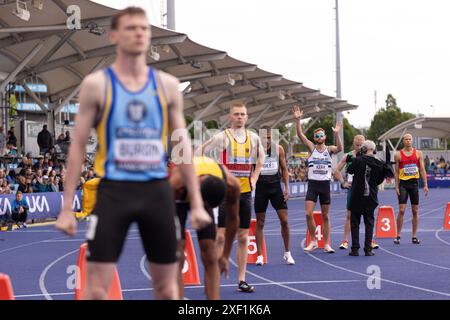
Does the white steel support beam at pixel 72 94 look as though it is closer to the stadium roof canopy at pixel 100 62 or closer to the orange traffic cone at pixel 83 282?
the stadium roof canopy at pixel 100 62

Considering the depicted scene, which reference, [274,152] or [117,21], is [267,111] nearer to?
[274,152]

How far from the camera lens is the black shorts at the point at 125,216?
16.0 ft

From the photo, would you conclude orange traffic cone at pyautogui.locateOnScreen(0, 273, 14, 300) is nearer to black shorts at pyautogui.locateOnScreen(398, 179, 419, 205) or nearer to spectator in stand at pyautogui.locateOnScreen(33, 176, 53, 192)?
black shorts at pyautogui.locateOnScreen(398, 179, 419, 205)

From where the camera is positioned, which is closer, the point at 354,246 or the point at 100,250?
the point at 100,250

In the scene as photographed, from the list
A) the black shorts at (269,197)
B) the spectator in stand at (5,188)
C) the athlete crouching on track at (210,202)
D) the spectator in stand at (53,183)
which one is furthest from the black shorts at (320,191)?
the spectator in stand at (53,183)

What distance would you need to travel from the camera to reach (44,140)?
1203 inches

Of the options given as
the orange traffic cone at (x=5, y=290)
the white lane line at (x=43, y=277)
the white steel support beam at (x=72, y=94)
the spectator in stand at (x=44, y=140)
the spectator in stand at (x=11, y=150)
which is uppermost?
the white steel support beam at (x=72, y=94)

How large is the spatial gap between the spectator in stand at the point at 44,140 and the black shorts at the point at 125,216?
26.1 meters

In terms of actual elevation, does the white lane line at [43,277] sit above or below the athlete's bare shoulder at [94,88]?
below

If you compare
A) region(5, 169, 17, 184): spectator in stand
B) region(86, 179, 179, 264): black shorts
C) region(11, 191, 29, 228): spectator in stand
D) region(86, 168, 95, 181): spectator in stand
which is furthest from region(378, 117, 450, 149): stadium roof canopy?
region(86, 179, 179, 264): black shorts

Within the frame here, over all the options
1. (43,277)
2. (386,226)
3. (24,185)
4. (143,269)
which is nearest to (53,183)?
(24,185)
